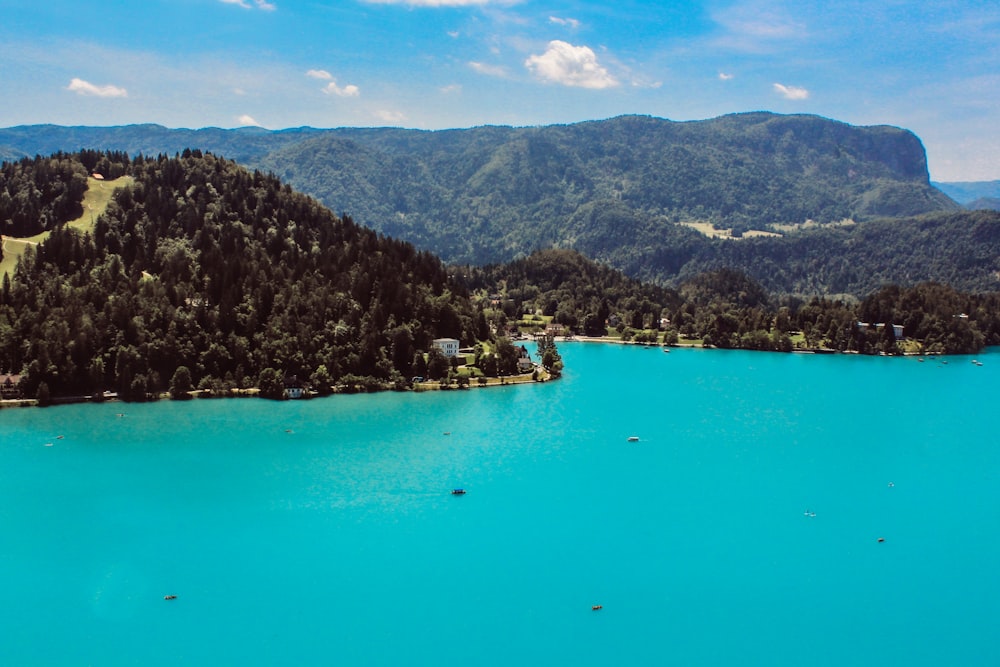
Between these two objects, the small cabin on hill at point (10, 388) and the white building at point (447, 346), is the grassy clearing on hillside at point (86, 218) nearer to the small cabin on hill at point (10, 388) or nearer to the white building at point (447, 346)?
the small cabin on hill at point (10, 388)


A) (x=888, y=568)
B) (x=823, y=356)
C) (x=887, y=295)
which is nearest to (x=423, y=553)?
(x=888, y=568)

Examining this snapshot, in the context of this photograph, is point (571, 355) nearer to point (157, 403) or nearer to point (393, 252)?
point (393, 252)

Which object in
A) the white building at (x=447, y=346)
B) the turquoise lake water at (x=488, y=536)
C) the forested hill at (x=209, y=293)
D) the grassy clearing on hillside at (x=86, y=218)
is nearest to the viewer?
the turquoise lake water at (x=488, y=536)

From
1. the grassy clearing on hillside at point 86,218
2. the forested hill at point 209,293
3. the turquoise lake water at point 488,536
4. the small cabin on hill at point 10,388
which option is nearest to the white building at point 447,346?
the forested hill at point 209,293

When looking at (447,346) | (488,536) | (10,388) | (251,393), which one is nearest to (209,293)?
(251,393)

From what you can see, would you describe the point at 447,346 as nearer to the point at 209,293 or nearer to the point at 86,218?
the point at 209,293

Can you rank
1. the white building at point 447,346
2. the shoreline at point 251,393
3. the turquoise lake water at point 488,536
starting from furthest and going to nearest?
1. the white building at point 447,346
2. the shoreline at point 251,393
3. the turquoise lake water at point 488,536
